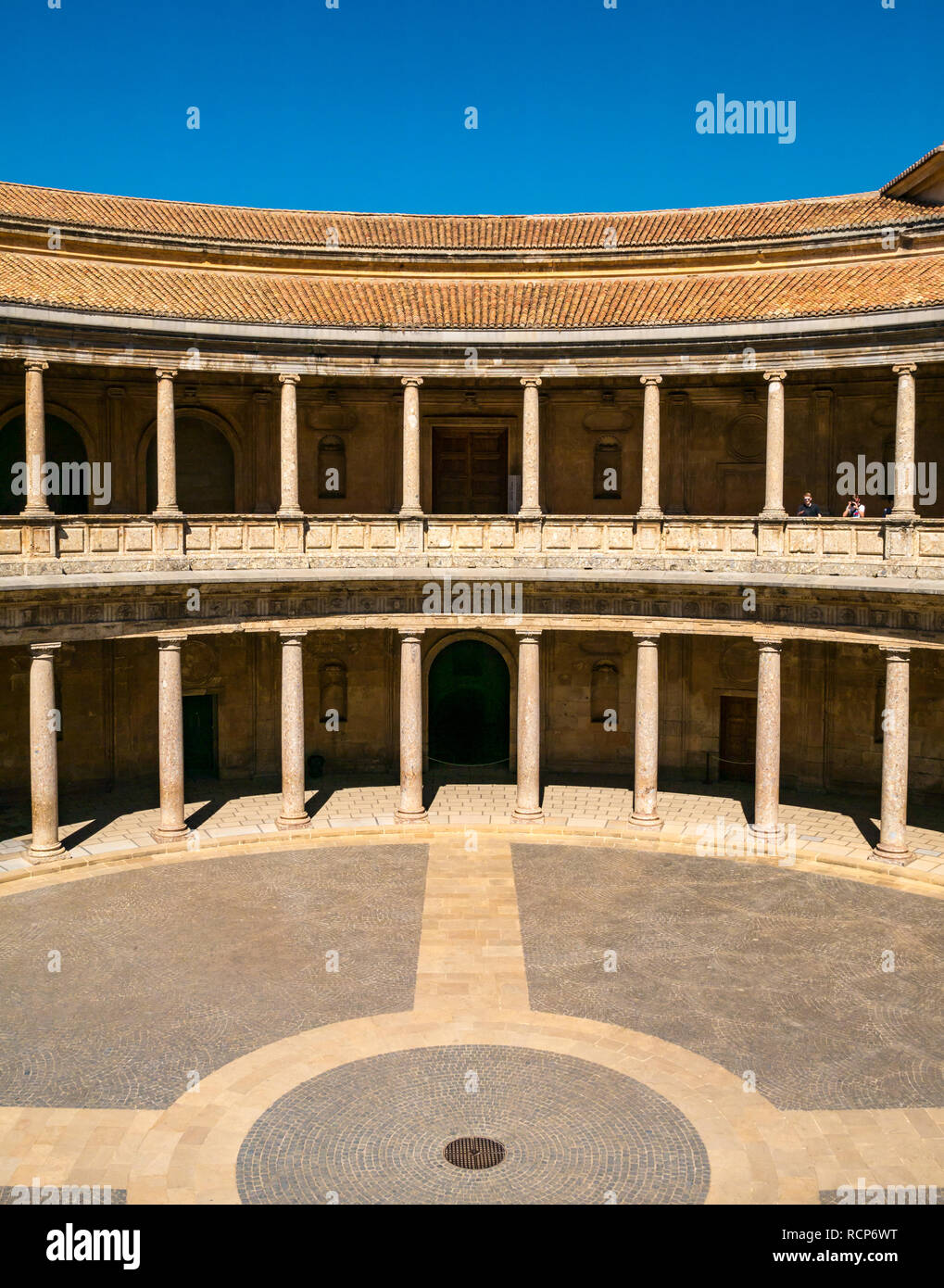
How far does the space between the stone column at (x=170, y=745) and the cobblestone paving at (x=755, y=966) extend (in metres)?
8.00

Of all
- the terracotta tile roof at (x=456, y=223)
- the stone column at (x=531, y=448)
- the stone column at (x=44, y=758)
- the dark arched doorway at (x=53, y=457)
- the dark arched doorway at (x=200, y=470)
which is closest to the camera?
the stone column at (x=44, y=758)

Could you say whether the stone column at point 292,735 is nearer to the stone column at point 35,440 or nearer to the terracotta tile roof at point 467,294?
the stone column at point 35,440

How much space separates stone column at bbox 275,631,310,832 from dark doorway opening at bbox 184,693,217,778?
5.15 metres

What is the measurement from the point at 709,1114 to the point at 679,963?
16.3 ft

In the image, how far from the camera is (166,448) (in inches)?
973

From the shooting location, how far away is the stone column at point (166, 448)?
80.1 feet

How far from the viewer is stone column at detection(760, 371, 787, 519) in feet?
79.9

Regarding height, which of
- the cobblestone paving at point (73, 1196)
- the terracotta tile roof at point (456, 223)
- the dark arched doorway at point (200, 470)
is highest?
the terracotta tile roof at point (456, 223)

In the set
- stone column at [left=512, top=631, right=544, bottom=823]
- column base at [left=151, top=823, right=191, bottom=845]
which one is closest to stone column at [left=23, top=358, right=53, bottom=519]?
column base at [left=151, top=823, right=191, bottom=845]

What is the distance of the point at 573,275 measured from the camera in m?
30.9

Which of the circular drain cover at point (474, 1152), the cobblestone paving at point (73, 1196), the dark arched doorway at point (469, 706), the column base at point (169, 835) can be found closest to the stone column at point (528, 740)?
the dark arched doorway at point (469, 706)

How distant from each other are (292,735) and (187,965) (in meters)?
8.29

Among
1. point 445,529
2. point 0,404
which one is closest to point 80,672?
point 0,404
